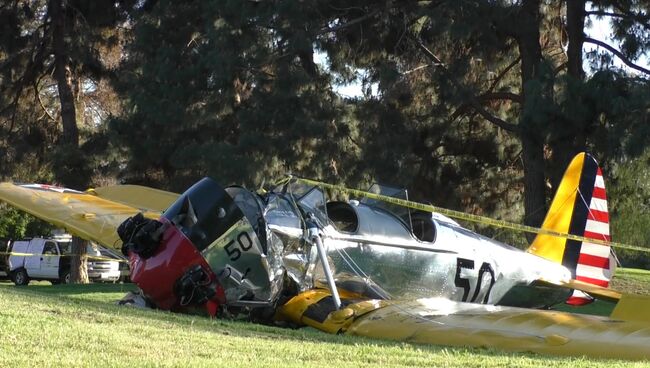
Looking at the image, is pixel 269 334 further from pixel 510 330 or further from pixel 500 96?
pixel 500 96

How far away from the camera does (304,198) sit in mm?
10250

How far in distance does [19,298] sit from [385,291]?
173 inches

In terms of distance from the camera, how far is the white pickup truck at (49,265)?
36094 millimetres

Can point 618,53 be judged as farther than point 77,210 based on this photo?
Yes

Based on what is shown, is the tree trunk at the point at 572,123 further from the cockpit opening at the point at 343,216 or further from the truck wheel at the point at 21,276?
the truck wheel at the point at 21,276

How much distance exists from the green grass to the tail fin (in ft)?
20.8

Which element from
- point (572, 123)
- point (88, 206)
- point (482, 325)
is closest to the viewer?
point (482, 325)

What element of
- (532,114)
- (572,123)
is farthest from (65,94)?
(572,123)

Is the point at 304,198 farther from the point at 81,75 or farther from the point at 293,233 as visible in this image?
the point at 81,75

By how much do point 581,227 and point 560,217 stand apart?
37cm

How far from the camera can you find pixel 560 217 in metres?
13.7

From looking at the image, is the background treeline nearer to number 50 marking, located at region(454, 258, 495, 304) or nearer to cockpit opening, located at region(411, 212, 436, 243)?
number 50 marking, located at region(454, 258, 495, 304)

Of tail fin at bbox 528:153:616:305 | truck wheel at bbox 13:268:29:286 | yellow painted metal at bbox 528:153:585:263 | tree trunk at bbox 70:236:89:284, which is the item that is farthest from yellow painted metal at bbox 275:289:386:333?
truck wheel at bbox 13:268:29:286

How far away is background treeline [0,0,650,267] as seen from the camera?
18.1m
